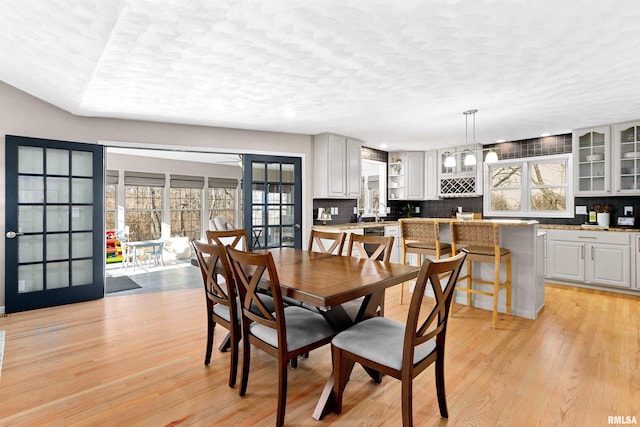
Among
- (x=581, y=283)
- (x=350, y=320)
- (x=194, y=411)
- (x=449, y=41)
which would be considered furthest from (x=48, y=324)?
(x=581, y=283)

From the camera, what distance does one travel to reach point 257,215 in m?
4.96

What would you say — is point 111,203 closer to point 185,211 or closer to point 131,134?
point 185,211

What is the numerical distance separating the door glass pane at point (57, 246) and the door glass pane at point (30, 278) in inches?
6.5

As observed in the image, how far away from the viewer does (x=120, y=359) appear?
2.54m

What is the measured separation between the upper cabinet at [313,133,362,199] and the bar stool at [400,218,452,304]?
5.77 feet

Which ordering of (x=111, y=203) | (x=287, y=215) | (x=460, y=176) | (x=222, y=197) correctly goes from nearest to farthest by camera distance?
(x=287, y=215)
(x=460, y=176)
(x=111, y=203)
(x=222, y=197)

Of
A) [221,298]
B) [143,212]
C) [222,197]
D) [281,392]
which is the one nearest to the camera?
[281,392]

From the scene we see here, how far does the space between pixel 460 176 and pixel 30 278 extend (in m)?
6.61

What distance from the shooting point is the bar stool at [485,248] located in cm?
318

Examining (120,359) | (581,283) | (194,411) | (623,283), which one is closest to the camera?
(194,411)

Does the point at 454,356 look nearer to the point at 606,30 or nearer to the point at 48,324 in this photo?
the point at 606,30

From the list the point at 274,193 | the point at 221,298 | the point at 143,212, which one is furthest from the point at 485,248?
the point at 143,212

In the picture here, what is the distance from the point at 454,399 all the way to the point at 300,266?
4.19 feet

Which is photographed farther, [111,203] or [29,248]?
[111,203]
